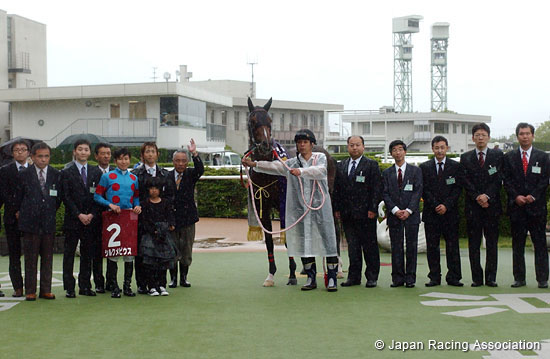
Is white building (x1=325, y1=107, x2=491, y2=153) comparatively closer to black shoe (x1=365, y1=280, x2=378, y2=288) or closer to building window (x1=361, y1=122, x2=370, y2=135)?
building window (x1=361, y1=122, x2=370, y2=135)

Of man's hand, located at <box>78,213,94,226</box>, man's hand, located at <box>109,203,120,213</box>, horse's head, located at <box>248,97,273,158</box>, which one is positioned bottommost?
man's hand, located at <box>78,213,94,226</box>

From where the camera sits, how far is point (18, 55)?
39.4 m

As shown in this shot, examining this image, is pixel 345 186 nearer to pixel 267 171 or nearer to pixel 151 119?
pixel 267 171

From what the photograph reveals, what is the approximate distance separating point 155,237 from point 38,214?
3.69ft

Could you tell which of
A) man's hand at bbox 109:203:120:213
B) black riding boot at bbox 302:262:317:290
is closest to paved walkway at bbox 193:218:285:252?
black riding boot at bbox 302:262:317:290

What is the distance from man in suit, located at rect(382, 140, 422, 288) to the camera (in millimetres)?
7078

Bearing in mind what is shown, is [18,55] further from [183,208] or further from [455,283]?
[455,283]

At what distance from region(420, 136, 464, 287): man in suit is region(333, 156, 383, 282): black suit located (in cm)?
54

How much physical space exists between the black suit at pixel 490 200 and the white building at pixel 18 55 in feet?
111

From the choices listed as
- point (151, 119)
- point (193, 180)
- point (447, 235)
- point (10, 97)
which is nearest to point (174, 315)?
point (193, 180)

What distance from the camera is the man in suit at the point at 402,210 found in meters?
7.08

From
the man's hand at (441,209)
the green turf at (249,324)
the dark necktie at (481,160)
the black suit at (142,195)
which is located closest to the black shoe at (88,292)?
the green turf at (249,324)

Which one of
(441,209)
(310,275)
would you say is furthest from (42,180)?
(441,209)

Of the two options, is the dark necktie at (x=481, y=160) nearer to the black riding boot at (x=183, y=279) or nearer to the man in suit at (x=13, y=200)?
the black riding boot at (x=183, y=279)
